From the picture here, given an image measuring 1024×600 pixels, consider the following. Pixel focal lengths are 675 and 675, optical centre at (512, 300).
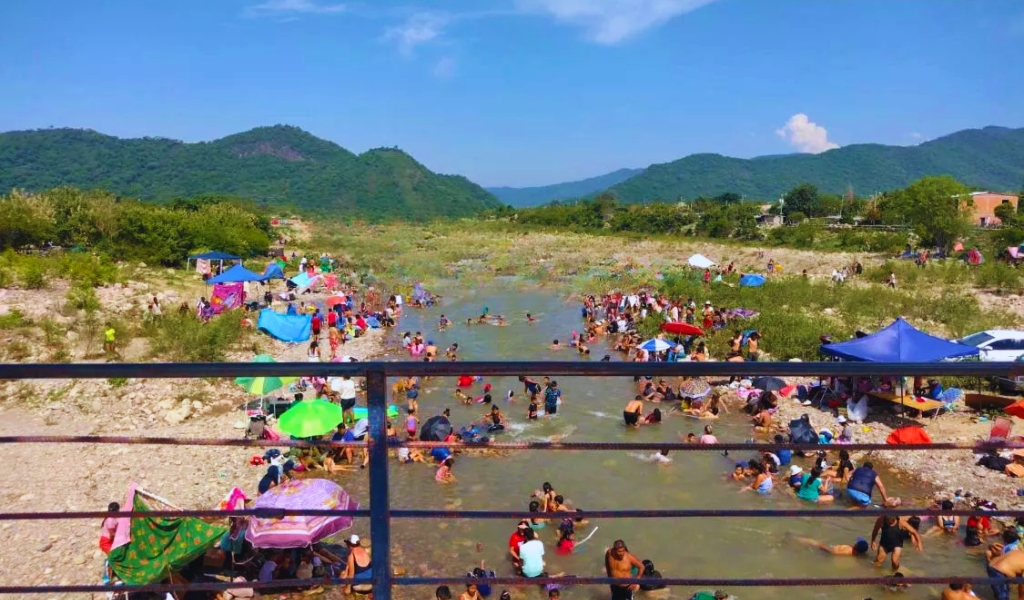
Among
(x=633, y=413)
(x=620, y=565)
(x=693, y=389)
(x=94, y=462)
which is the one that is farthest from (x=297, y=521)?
(x=693, y=389)

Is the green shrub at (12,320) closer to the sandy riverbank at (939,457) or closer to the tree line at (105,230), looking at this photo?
the tree line at (105,230)

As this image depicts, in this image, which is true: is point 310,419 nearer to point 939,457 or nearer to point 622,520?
point 622,520

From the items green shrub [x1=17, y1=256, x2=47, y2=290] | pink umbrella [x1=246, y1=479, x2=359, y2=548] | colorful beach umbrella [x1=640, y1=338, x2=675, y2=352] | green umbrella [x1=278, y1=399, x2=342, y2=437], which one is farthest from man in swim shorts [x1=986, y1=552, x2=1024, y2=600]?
green shrub [x1=17, y1=256, x2=47, y2=290]

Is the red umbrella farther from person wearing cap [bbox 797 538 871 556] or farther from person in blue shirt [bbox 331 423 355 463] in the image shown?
person in blue shirt [bbox 331 423 355 463]

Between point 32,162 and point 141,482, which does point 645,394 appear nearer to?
point 141,482

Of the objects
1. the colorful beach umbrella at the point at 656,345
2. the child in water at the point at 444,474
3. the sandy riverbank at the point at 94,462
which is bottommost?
the child in water at the point at 444,474

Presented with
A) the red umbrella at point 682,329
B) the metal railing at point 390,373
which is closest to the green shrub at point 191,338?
the red umbrella at point 682,329
